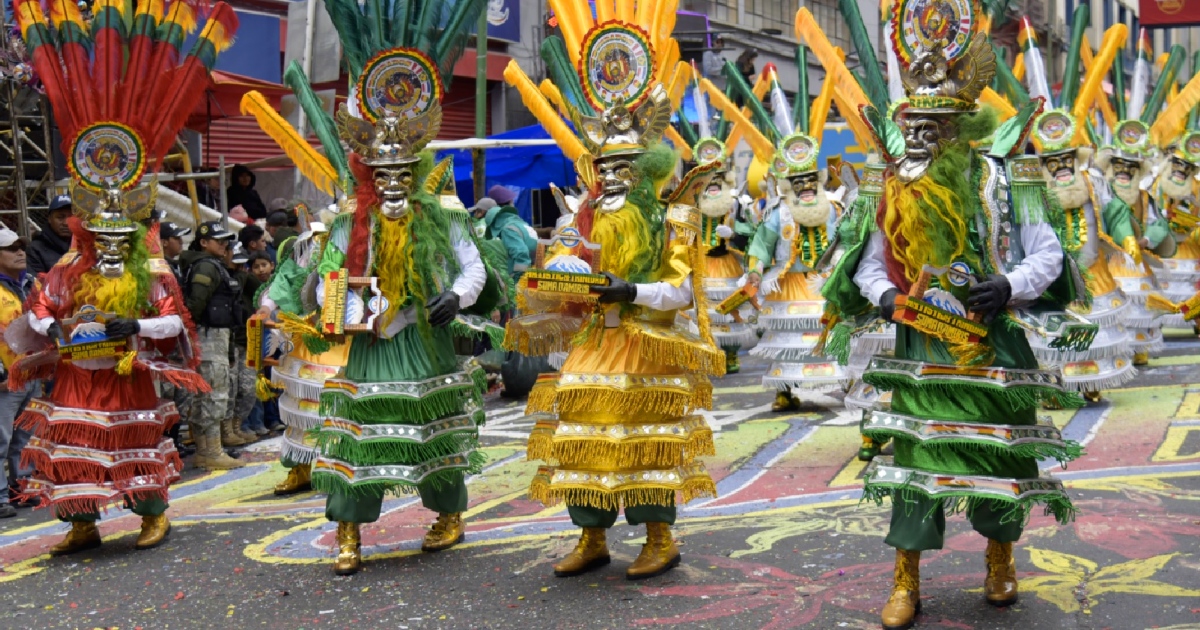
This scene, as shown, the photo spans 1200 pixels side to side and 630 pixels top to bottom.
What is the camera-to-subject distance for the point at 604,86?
Result: 5699mm

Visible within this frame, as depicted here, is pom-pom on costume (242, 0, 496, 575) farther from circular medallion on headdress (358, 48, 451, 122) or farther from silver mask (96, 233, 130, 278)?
silver mask (96, 233, 130, 278)

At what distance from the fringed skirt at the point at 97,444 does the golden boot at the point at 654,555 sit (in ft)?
8.87

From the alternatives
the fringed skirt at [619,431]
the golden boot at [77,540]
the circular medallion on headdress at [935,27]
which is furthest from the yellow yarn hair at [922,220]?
the golden boot at [77,540]

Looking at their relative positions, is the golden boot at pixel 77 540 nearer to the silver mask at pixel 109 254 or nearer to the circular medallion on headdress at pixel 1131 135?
the silver mask at pixel 109 254

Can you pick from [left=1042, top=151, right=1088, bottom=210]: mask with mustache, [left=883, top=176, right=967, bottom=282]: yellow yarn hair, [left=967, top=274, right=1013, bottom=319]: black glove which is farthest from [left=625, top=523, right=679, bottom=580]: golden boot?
[left=1042, top=151, right=1088, bottom=210]: mask with mustache

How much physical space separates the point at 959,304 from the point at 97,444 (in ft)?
14.3

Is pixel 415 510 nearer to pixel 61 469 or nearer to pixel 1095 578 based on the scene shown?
pixel 61 469

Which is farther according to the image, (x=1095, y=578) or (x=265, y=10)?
(x=265, y=10)

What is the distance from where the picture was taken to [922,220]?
4.75m

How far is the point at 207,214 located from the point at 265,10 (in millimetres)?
6259

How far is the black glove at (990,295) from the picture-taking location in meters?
4.55

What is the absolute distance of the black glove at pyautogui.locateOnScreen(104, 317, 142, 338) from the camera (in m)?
6.46

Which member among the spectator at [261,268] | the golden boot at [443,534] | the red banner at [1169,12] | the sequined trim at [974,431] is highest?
the red banner at [1169,12]

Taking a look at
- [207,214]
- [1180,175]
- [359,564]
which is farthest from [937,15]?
[1180,175]
